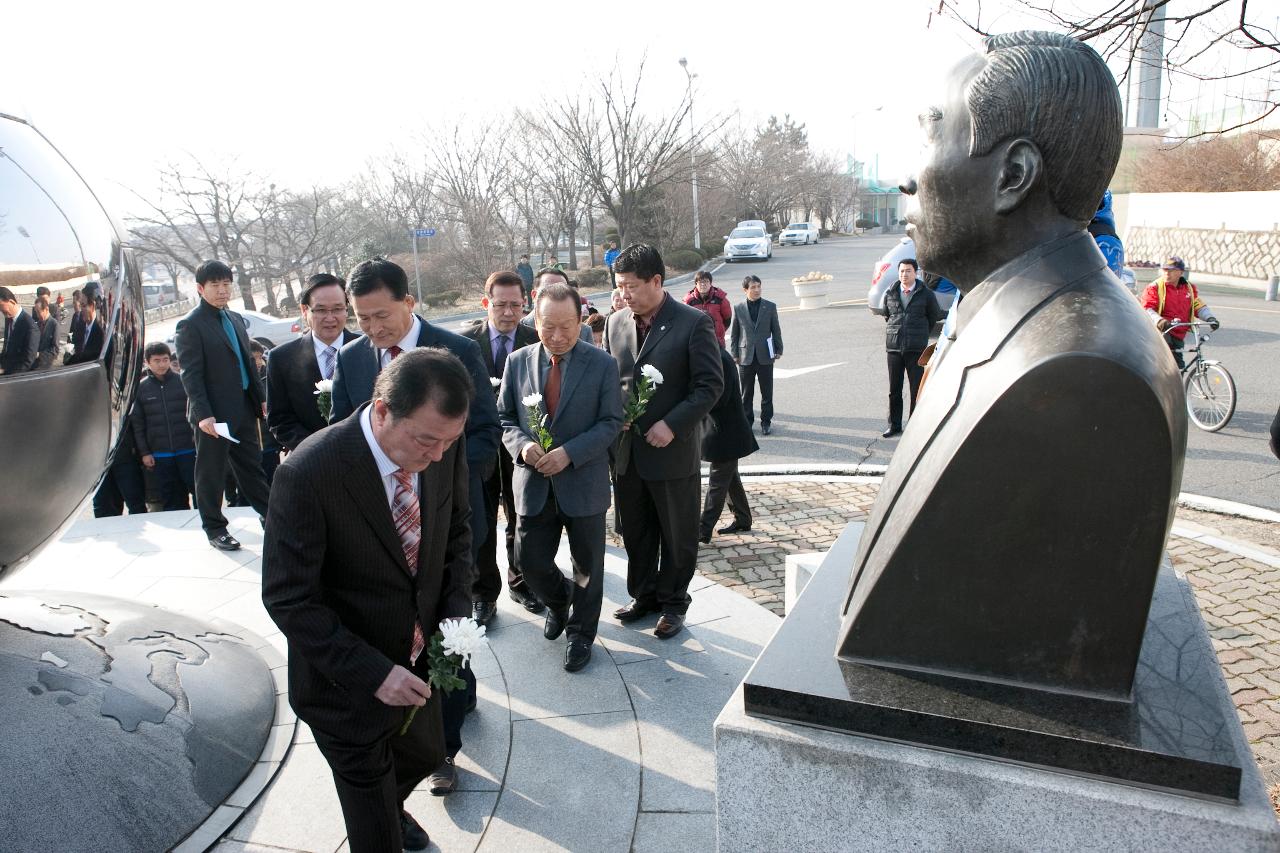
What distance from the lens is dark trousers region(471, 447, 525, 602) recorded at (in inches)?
190

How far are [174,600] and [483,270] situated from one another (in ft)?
88.6

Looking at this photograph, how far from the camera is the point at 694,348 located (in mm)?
4617

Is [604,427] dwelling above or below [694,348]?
below

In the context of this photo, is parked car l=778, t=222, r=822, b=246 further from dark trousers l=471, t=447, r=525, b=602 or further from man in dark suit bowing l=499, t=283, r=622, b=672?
man in dark suit bowing l=499, t=283, r=622, b=672

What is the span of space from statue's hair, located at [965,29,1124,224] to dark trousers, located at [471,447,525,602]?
323 cm

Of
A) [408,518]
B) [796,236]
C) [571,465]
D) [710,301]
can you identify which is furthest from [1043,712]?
[796,236]

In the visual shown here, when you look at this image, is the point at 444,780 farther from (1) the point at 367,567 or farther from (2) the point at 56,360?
(2) the point at 56,360

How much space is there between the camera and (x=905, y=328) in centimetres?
924

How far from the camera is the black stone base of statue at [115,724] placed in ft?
9.78

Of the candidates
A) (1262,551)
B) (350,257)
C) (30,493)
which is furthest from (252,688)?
(350,257)

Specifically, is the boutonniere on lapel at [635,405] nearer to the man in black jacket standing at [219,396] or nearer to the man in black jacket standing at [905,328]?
the man in black jacket standing at [219,396]

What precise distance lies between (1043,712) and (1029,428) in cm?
65

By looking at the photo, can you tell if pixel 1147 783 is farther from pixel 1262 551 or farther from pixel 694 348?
pixel 1262 551

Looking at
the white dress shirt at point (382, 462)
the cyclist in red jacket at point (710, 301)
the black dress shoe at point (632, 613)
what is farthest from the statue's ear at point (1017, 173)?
the cyclist in red jacket at point (710, 301)
